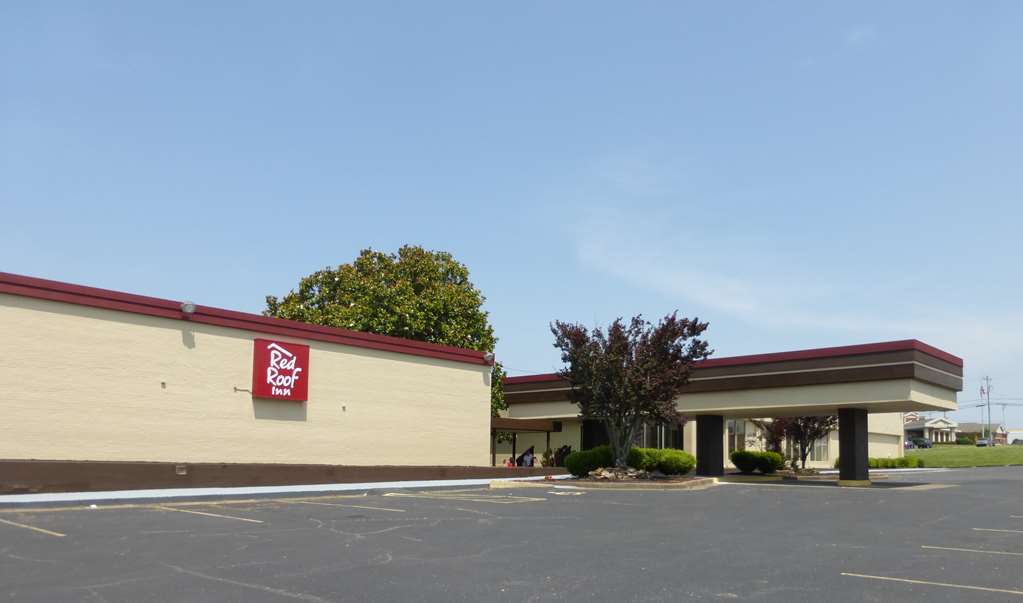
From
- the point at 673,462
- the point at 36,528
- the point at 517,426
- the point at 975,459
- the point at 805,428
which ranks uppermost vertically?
the point at 805,428

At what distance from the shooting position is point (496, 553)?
12805mm

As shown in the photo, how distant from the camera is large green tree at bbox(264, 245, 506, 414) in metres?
48.4

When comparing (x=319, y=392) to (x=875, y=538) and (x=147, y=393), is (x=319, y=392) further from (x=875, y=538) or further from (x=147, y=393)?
(x=875, y=538)

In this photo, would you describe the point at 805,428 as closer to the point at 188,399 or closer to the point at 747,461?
the point at 747,461

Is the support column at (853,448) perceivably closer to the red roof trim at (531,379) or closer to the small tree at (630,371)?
the small tree at (630,371)

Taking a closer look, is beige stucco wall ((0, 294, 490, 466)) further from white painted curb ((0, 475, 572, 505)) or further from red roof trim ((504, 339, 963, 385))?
red roof trim ((504, 339, 963, 385))

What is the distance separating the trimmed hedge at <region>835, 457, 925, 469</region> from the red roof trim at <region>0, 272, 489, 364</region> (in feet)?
Result: 147

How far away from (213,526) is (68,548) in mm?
3290

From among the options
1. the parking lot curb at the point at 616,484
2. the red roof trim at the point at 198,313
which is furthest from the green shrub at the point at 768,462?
the red roof trim at the point at 198,313

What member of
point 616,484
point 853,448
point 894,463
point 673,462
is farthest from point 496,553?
point 894,463

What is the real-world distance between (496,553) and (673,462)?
2827cm

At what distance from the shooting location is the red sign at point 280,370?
27859mm

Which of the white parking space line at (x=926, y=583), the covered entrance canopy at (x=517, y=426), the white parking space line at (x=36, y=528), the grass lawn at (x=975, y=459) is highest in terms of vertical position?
the covered entrance canopy at (x=517, y=426)

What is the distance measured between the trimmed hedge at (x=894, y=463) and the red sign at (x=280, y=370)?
49.2m
